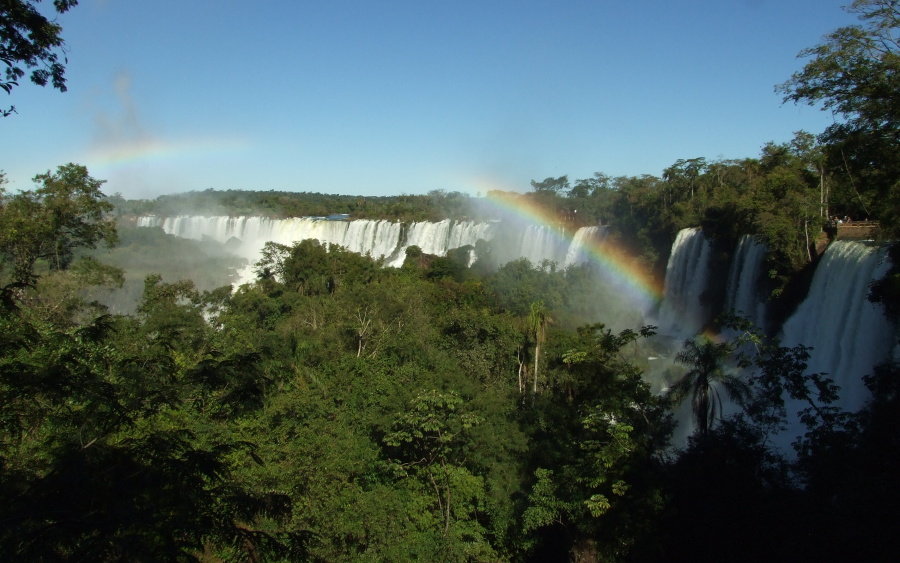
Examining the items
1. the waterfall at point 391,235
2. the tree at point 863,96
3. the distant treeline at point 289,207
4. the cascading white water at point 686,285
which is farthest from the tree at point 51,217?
the distant treeline at point 289,207

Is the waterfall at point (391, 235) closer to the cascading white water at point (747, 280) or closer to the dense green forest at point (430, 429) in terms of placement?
the cascading white water at point (747, 280)

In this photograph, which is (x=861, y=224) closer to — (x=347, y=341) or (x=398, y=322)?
(x=398, y=322)

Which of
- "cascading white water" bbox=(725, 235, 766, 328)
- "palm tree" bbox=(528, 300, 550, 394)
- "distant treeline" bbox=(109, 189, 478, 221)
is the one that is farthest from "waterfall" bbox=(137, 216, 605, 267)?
"palm tree" bbox=(528, 300, 550, 394)

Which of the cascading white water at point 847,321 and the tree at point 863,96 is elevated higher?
the tree at point 863,96

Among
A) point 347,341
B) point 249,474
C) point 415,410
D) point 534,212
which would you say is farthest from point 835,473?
point 534,212

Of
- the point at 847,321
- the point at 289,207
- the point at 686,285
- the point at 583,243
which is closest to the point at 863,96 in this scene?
the point at 847,321

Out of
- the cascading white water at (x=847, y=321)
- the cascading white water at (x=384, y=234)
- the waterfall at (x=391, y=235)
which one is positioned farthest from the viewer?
the cascading white water at (x=384, y=234)

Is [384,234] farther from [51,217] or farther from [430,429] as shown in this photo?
[430,429]

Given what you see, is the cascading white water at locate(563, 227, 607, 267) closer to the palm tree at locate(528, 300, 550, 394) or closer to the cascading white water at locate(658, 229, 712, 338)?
the cascading white water at locate(658, 229, 712, 338)
